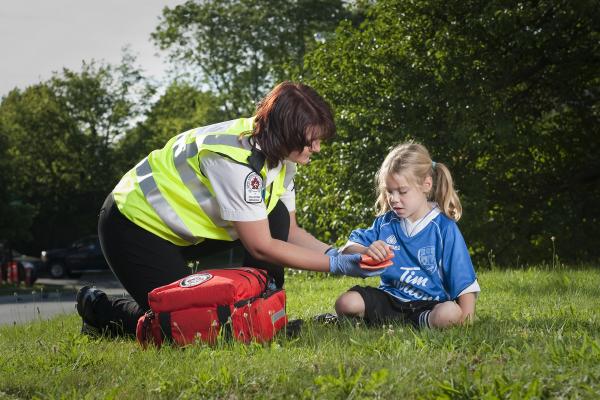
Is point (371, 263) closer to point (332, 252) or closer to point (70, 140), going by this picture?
point (332, 252)

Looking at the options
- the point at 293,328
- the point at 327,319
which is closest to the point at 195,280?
the point at 293,328

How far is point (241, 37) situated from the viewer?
37344 mm

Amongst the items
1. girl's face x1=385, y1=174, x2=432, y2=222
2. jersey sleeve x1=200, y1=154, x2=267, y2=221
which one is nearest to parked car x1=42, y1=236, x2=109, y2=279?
girl's face x1=385, y1=174, x2=432, y2=222

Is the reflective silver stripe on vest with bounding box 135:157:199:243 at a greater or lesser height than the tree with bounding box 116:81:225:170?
lesser

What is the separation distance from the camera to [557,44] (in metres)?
15.0

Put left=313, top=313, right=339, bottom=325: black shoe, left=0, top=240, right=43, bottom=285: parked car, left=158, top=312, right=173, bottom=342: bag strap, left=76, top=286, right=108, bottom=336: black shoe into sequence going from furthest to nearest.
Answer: left=0, top=240, right=43, bottom=285: parked car
left=76, top=286, right=108, bottom=336: black shoe
left=313, top=313, right=339, bottom=325: black shoe
left=158, top=312, right=173, bottom=342: bag strap

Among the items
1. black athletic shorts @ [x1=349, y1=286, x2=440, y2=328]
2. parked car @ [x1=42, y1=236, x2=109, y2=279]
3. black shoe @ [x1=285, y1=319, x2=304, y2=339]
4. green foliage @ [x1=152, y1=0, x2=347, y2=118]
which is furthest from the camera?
green foliage @ [x1=152, y1=0, x2=347, y2=118]

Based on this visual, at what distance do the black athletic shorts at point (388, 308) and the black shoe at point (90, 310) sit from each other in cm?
168

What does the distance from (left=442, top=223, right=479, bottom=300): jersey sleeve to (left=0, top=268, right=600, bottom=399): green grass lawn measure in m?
0.28

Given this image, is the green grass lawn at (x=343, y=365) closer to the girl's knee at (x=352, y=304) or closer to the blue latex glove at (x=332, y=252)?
the girl's knee at (x=352, y=304)

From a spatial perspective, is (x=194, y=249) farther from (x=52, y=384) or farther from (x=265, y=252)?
(x=52, y=384)

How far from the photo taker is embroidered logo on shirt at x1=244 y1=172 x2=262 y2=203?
4.79 m

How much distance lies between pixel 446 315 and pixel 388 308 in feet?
1.47

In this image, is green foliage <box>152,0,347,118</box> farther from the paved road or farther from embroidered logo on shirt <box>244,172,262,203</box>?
embroidered logo on shirt <box>244,172,262,203</box>
